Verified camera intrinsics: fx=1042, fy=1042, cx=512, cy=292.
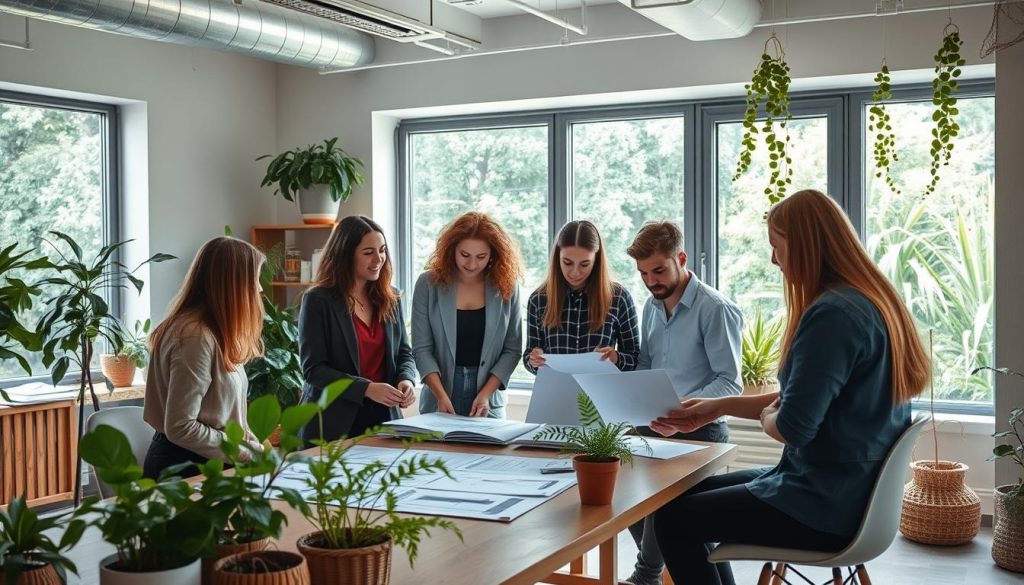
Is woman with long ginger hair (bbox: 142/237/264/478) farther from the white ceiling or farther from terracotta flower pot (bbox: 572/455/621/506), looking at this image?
the white ceiling

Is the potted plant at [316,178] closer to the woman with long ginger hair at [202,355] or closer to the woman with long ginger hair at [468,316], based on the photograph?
the woman with long ginger hair at [468,316]

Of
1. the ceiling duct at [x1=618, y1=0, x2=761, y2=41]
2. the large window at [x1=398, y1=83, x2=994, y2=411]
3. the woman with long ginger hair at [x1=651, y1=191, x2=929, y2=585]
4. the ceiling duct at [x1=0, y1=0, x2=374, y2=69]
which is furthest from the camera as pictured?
the large window at [x1=398, y1=83, x2=994, y2=411]

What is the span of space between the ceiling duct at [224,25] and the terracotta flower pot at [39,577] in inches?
128

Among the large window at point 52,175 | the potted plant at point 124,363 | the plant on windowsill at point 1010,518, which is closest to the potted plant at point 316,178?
the large window at point 52,175

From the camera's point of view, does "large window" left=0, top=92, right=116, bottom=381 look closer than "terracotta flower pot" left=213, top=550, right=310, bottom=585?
No

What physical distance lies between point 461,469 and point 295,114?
4.51m

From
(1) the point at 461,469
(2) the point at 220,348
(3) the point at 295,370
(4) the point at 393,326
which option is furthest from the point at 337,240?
(3) the point at 295,370

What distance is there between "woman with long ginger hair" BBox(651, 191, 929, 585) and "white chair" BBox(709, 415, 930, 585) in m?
0.02

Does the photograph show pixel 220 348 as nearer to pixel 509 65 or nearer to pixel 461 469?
pixel 461 469

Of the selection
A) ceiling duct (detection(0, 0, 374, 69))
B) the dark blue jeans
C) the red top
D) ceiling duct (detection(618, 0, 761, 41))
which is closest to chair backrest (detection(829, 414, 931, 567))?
the dark blue jeans

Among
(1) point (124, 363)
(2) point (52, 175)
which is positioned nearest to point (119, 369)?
(1) point (124, 363)

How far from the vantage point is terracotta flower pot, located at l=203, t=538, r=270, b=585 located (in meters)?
1.41

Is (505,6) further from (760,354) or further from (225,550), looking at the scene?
(225,550)

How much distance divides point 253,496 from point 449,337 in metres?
2.41
